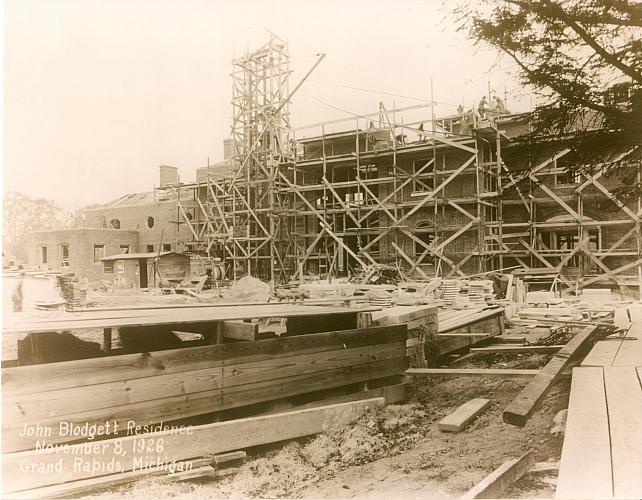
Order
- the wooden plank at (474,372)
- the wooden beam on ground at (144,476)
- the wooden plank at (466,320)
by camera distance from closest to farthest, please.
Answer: the wooden beam on ground at (144,476) → the wooden plank at (474,372) → the wooden plank at (466,320)

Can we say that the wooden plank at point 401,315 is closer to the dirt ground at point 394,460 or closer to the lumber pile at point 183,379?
the lumber pile at point 183,379

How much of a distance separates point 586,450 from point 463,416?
1.74 meters

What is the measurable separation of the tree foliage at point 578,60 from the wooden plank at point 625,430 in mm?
1878

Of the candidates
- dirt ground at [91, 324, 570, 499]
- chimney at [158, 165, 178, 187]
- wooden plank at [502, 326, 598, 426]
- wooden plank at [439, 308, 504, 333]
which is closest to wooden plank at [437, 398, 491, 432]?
dirt ground at [91, 324, 570, 499]

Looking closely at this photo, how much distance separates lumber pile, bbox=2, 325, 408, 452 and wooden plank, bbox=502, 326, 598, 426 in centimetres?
183

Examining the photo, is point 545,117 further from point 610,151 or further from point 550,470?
point 550,470

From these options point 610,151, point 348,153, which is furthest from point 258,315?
point 348,153

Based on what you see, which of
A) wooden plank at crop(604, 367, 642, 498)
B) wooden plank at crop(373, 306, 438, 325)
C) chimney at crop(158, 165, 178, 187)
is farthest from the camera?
chimney at crop(158, 165, 178, 187)

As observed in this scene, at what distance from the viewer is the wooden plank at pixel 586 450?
3.04 m

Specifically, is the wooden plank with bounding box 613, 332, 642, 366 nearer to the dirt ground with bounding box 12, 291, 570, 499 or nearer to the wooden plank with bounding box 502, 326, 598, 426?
the wooden plank with bounding box 502, 326, 598, 426

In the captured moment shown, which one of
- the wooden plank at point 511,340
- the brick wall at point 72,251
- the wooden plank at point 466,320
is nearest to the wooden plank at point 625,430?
the wooden plank at point 466,320

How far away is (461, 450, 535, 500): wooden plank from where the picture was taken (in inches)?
129

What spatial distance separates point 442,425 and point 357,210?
2047 centimetres

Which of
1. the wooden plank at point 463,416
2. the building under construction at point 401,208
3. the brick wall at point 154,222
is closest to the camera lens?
the wooden plank at point 463,416
